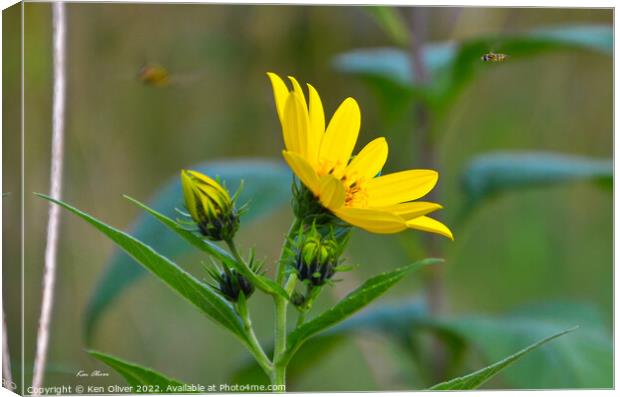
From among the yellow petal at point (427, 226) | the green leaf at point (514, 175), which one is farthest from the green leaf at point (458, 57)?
the yellow petal at point (427, 226)

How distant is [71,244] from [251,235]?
0.39m

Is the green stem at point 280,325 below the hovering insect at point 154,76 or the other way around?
below

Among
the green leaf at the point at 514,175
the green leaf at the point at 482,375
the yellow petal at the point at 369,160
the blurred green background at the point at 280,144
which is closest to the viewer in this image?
the green leaf at the point at 482,375

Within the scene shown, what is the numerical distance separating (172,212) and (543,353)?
54 cm

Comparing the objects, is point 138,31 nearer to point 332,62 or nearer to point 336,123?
point 332,62

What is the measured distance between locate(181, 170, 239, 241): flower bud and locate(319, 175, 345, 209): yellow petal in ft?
0.22

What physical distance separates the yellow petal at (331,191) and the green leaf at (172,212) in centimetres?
48

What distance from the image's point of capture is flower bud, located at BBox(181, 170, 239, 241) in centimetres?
70

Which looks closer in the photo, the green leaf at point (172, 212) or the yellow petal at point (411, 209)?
the yellow petal at point (411, 209)

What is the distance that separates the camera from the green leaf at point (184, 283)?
685mm

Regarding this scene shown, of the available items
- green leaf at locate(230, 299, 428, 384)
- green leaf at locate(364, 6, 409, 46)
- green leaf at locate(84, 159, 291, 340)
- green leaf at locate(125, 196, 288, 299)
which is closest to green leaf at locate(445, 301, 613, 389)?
green leaf at locate(230, 299, 428, 384)

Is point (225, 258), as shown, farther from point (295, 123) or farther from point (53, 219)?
point (53, 219)

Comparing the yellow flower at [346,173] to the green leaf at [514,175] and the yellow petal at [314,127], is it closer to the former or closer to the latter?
the yellow petal at [314,127]

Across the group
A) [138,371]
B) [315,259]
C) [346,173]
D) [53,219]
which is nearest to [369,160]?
[346,173]
